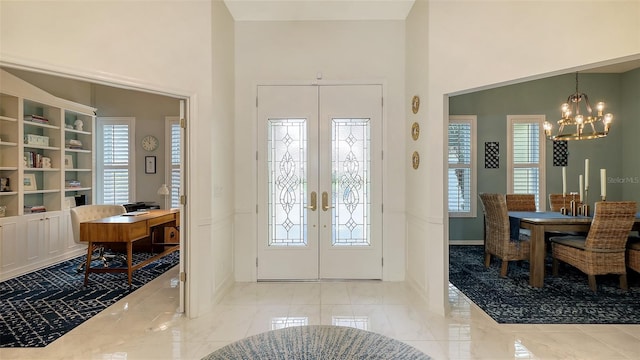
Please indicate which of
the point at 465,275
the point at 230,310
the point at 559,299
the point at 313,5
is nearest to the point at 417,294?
the point at 465,275

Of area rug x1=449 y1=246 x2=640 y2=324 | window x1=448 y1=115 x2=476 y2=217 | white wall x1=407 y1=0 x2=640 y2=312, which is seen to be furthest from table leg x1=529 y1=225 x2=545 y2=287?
window x1=448 y1=115 x2=476 y2=217

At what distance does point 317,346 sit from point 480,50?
303 centimetres

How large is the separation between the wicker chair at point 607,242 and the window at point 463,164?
2.20 m

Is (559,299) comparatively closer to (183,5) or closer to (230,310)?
(230,310)

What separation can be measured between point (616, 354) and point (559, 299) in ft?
3.33

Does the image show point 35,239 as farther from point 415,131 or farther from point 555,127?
point 555,127

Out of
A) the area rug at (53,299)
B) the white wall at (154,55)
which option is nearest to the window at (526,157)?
the white wall at (154,55)

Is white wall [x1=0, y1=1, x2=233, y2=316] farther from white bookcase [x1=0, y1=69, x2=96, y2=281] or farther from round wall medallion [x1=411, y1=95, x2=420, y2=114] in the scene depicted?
white bookcase [x1=0, y1=69, x2=96, y2=281]

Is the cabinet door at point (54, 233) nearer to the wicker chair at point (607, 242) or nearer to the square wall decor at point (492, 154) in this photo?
the wicker chair at point (607, 242)

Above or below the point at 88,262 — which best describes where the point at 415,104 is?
above

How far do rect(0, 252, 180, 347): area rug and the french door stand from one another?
5.74 feet

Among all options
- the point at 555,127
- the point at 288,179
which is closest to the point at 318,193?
the point at 288,179

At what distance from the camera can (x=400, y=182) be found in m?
3.76

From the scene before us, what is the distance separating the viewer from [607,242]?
3.32m
